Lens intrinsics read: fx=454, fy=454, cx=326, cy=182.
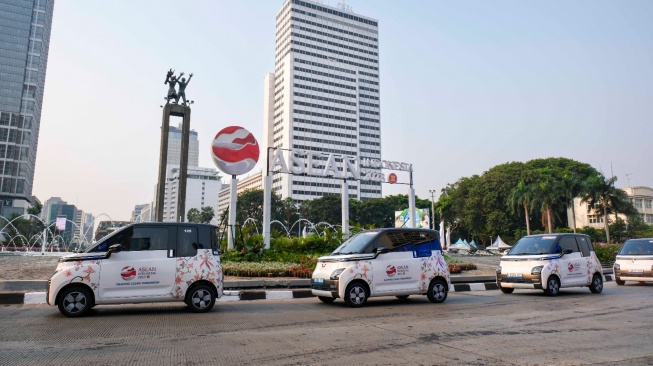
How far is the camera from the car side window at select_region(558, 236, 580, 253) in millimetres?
13570

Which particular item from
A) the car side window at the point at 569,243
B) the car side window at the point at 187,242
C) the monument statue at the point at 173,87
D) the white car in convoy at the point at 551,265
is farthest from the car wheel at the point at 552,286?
the monument statue at the point at 173,87

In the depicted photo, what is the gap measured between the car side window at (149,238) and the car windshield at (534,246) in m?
10.2

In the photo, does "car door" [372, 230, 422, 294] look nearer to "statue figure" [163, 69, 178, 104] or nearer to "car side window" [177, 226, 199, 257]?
"car side window" [177, 226, 199, 257]

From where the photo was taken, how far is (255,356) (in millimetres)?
5340

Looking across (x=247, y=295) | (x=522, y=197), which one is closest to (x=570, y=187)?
(x=522, y=197)

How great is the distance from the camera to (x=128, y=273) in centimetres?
888

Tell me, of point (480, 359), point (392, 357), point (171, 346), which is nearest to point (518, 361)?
point (480, 359)

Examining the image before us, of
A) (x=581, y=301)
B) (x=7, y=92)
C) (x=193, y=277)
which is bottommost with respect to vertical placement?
(x=581, y=301)

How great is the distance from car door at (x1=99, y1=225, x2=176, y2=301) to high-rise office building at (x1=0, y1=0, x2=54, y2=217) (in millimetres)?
117546

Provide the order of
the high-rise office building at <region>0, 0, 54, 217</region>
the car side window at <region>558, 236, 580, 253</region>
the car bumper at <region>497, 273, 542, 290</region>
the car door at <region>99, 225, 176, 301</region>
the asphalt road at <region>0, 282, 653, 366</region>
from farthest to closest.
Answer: the high-rise office building at <region>0, 0, 54, 217</region>
the car side window at <region>558, 236, 580, 253</region>
the car bumper at <region>497, 273, 542, 290</region>
the car door at <region>99, 225, 176, 301</region>
the asphalt road at <region>0, 282, 653, 366</region>

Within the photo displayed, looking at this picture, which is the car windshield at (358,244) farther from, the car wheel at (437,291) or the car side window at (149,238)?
the car side window at (149,238)

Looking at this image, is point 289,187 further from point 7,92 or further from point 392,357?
point 392,357

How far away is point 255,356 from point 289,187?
395ft

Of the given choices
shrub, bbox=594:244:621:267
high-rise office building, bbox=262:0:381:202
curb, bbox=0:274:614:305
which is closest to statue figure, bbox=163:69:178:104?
curb, bbox=0:274:614:305
